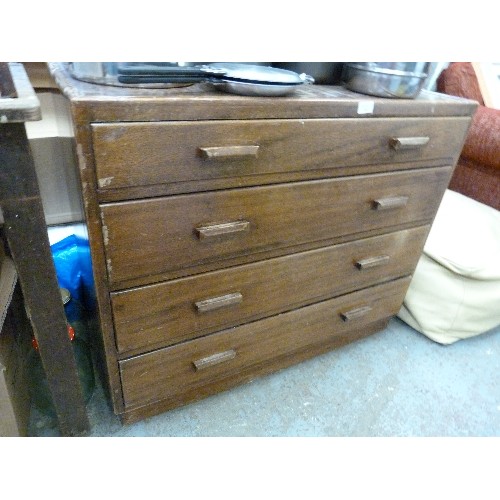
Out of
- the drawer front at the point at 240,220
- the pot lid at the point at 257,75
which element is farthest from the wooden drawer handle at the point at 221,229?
the pot lid at the point at 257,75

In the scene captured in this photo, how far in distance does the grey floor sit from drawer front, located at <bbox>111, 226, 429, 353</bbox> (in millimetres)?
278

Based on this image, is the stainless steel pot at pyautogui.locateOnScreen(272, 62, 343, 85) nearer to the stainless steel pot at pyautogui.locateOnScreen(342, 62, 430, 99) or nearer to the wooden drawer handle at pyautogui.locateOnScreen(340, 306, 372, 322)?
the stainless steel pot at pyautogui.locateOnScreen(342, 62, 430, 99)

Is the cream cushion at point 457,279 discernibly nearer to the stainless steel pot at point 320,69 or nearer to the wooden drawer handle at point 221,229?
the stainless steel pot at point 320,69

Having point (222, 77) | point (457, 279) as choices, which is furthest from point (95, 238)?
point (457, 279)

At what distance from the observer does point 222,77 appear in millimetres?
638

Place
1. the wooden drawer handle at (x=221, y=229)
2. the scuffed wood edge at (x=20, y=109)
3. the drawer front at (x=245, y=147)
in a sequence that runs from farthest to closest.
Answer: the wooden drawer handle at (x=221, y=229) → the drawer front at (x=245, y=147) → the scuffed wood edge at (x=20, y=109)

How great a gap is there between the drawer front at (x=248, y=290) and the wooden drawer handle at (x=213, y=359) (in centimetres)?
8

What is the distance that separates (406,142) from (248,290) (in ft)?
1.51

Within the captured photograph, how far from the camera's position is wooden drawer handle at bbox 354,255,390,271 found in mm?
990

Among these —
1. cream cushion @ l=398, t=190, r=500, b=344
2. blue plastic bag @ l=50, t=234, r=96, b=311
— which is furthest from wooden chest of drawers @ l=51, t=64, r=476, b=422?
blue plastic bag @ l=50, t=234, r=96, b=311

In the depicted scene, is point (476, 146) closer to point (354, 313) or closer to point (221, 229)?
point (354, 313)

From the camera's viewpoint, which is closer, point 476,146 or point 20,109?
point 20,109

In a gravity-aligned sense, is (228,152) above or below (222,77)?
below

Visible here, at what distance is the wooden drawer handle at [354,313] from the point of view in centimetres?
108
